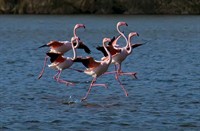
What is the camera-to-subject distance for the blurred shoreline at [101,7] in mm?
88312

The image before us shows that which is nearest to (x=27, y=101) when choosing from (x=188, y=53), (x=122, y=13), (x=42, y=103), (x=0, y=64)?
(x=42, y=103)

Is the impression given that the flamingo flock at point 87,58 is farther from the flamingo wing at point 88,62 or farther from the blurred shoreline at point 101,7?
the blurred shoreline at point 101,7

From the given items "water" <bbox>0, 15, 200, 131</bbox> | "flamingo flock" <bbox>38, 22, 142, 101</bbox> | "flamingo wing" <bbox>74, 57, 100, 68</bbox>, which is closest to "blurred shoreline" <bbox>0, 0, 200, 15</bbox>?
"water" <bbox>0, 15, 200, 131</bbox>

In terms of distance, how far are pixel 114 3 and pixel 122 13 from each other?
1539mm

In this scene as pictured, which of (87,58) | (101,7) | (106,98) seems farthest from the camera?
(101,7)

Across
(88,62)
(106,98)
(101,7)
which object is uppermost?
(88,62)

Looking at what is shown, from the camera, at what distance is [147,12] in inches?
3526

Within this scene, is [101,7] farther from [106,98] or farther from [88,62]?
[88,62]

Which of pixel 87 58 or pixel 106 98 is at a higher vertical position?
pixel 87 58

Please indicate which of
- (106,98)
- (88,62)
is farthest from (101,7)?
(88,62)

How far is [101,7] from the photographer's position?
88750mm

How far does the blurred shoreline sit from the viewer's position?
88.3 meters

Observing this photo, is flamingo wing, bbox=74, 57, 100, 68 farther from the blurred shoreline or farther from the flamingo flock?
the blurred shoreline

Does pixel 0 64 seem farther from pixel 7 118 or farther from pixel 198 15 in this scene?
pixel 198 15
